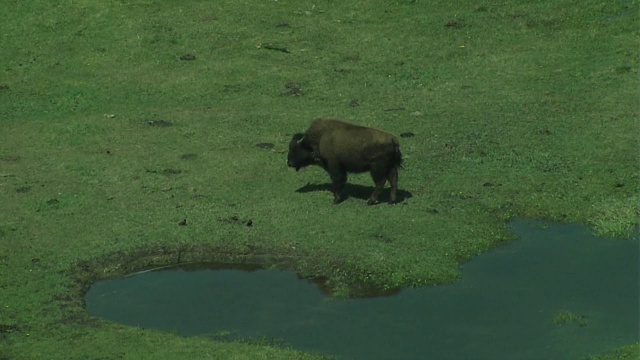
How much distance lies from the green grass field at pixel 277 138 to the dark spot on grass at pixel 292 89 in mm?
40

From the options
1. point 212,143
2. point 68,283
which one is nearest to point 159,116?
point 212,143

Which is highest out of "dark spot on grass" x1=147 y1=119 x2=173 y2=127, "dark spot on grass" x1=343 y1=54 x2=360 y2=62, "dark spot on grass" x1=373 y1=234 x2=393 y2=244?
"dark spot on grass" x1=343 y1=54 x2=360 y2=62

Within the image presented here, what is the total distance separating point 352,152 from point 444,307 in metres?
3.29

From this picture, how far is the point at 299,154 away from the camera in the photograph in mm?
17906

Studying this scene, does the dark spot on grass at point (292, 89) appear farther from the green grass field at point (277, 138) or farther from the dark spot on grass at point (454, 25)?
the dark spot on grass at point (454, 25)

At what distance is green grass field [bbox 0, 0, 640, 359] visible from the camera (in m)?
15.5

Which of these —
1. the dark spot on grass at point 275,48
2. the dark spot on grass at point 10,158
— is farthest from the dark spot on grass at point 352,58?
the dark spot on grass at point 10,158

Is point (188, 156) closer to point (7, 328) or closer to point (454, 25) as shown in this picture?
point (7, 328)

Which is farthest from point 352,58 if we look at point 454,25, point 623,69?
Answer: point 623,69

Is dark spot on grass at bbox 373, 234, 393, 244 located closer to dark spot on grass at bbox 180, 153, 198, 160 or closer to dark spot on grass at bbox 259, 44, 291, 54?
dark spot on grass at bbox 180, 153, 198, 160

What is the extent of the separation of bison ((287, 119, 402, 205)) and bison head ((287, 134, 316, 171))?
0.01m

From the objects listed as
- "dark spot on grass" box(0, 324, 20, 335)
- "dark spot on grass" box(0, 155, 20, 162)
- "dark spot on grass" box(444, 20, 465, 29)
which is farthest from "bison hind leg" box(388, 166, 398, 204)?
"dark spot on grass" box(444, 20, 465, 29)

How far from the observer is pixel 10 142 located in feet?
66.0

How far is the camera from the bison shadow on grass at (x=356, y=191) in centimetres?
1725
